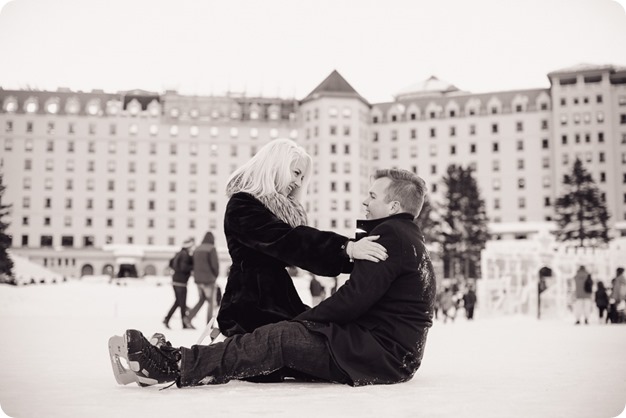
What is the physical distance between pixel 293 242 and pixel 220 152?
70.2m

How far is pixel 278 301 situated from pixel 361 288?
1.96 feet

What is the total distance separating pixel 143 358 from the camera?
141 inches

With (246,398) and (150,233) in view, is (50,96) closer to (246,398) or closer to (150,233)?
(150,233)

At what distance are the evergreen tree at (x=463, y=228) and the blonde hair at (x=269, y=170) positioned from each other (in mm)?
51004

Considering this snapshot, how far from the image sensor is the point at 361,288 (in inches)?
145

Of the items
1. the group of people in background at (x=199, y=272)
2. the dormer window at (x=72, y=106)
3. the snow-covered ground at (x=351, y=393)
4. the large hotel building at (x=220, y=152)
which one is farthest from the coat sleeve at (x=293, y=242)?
the dormer window at (x=72, y=106)

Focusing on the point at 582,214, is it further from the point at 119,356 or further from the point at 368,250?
the point at 119,356

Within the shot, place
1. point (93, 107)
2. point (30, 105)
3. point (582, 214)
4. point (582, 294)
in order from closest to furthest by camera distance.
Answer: point (582, 294), point (582, 214), point (30, 105), point (93, 107)

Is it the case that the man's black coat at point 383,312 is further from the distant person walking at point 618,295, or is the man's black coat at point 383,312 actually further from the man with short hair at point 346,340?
the distant person walking at point 618,295

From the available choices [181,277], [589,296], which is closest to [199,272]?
[181,277]

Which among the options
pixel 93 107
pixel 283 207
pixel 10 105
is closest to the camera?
pixel 283 207

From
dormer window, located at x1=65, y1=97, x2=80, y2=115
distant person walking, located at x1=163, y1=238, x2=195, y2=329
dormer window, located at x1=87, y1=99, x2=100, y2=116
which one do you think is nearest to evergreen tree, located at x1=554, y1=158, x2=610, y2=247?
distant person walking, located at x1=163, y1=238, x2=195, y2=329

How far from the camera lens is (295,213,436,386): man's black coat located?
146 inches

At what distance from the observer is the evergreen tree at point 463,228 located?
180 feet
